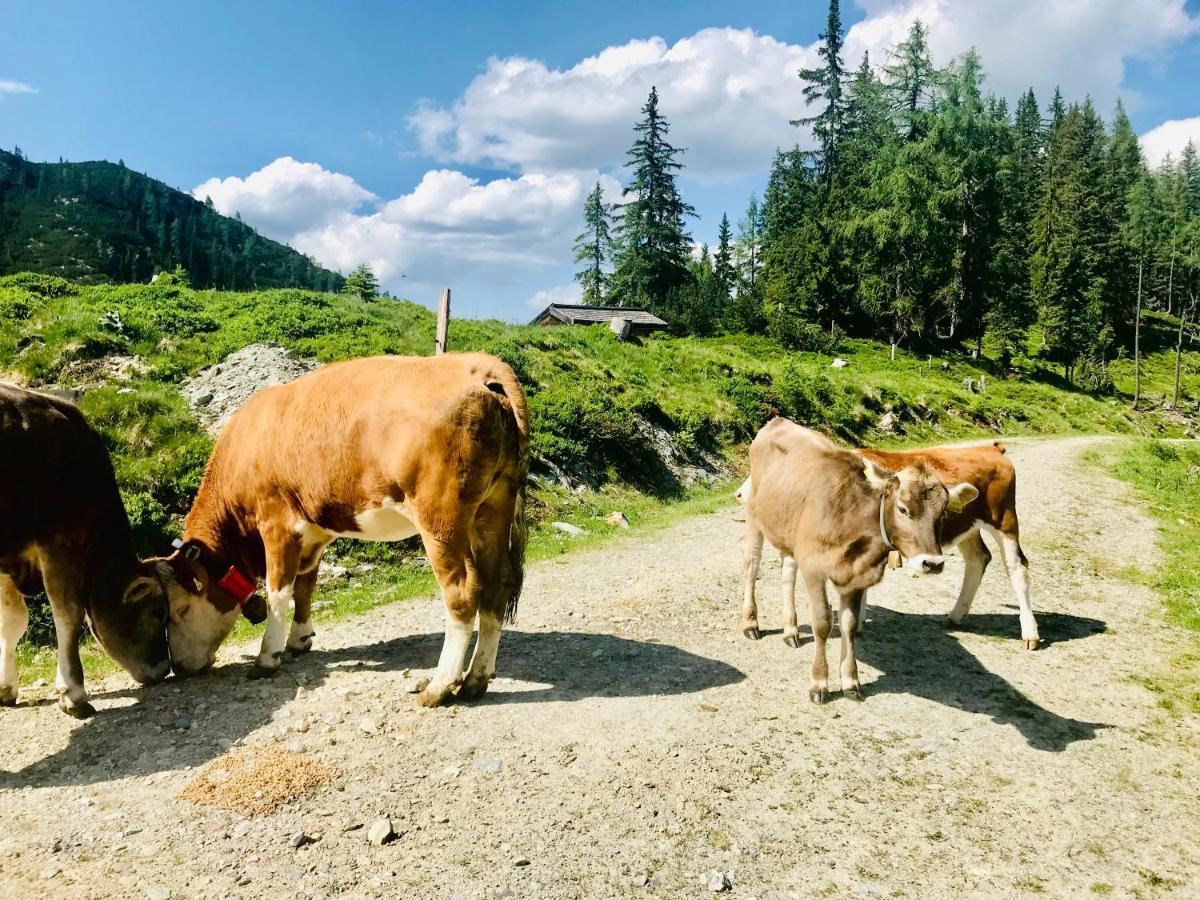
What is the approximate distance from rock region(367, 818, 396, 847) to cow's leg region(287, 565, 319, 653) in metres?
3.24

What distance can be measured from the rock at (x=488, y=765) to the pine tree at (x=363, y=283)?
3225 cm

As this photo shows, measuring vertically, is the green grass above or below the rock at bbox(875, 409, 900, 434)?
below

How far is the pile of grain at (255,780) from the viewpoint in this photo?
14.8 feet

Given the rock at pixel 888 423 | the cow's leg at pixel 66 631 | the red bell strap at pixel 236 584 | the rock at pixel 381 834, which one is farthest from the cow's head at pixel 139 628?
the rock at pixel 888 423

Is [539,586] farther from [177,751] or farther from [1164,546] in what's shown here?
[1164,546]

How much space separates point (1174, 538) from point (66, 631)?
16732 millimetres

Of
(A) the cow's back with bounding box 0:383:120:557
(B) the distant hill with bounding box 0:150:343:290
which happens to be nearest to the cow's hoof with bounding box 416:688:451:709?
(A) the cow's back with bounding box 0:383:120:557

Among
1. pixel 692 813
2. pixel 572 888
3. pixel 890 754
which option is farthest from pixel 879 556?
pixel 572 888

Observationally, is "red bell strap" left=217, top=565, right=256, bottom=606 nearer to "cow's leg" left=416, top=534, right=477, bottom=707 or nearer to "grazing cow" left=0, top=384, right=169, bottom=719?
"grazing cow" left=0, top=384, right=169, bottom=719

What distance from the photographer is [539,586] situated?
32.4ft

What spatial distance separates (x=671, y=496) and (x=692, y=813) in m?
12.7

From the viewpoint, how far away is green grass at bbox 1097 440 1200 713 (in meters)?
6.91

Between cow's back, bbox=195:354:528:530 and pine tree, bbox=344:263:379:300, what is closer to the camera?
cow's back, bbox=195:354:528:530

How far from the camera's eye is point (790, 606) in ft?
25.5
